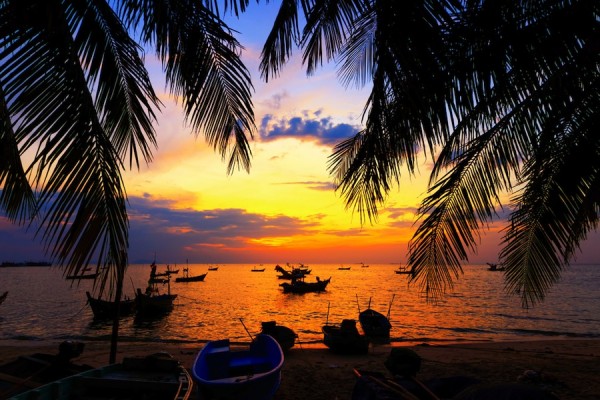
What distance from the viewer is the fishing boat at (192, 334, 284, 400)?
7359mm

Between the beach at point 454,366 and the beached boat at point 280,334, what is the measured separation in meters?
0.50

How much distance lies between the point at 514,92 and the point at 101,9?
417 centimetres

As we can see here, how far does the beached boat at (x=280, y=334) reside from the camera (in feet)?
52.2

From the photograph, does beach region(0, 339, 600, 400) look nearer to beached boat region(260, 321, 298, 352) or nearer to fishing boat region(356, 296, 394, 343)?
beached boat region(260, 321, 298, 352)

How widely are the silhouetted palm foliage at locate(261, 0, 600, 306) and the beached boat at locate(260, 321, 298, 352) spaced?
11.6m

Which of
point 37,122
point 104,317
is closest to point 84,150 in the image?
point 37,122

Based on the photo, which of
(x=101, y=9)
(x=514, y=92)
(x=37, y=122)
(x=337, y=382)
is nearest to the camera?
(x=37, y=122)

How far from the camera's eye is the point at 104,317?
32.7 m

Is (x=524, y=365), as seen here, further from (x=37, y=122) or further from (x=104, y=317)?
(x=104, y=317)

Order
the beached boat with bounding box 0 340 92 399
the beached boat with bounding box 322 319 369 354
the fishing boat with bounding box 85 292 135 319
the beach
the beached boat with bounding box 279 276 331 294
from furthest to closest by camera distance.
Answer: the beached boat with bounding box 279 276 331 294
the fishing boat with bounding box 85 292 135 319
the beached boat with bounding box 322 319 369 354
the beach
the beached boat with bounding box 0 340 92 399

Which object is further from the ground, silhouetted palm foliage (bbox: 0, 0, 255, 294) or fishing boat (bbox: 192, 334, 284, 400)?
silhouetted palm foliage (bbox: 0, 0, 255, 294)

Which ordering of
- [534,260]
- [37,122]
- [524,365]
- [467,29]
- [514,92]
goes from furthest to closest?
[524,365]
[534,260]
[514,92]
[467,29]
[37,122]

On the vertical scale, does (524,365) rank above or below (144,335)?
above

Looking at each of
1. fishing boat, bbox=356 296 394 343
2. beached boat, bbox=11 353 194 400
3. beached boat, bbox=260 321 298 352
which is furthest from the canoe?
beached boat, bbox=11 353 194 400
